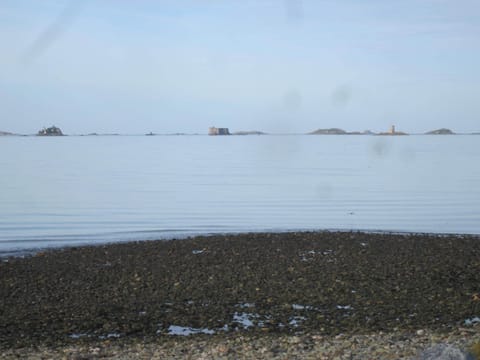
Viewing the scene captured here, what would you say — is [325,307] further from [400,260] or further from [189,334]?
[400,260]

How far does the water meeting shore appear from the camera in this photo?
10.7 metres

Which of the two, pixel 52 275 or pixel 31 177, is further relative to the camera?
pixel 31 177

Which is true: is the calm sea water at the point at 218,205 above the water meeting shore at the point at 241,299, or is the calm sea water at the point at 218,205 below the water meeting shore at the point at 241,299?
below

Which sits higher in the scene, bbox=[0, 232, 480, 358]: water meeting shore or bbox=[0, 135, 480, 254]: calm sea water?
bbox=[0, 232, 480, 358]: water meeting shore

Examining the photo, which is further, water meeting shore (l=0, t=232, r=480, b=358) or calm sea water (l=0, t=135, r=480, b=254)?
calm sea water (l=0, t=135, r=480, b=254)

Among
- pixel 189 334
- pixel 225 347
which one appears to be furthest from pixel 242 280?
pixel 225 347

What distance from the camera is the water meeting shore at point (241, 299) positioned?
35.1ft

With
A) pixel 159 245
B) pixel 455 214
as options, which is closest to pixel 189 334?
pixel 159 245

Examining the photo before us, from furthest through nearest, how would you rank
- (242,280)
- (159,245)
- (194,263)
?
(159,245), (194,263), (242,280)

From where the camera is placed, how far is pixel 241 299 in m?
13.8

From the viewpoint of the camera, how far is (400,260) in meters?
18.0

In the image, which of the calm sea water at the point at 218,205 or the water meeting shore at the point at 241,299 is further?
the calm sea water at the point at 218,205

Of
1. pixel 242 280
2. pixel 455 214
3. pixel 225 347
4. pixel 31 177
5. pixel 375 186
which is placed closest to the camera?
pixel 225 347

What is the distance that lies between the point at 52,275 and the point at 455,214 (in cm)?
2187
